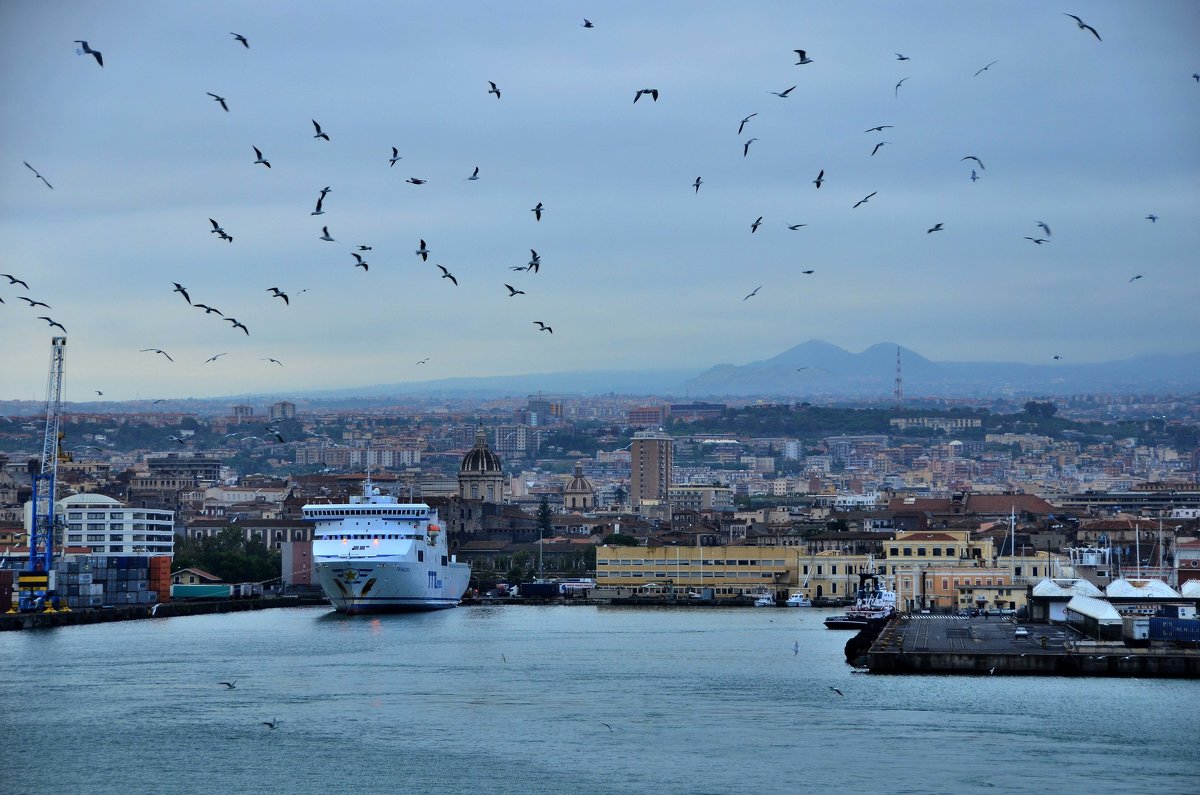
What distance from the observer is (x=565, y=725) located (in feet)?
117

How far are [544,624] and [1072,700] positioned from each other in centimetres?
3350

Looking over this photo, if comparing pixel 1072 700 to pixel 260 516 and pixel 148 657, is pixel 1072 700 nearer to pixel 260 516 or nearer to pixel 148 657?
pixel 148 657

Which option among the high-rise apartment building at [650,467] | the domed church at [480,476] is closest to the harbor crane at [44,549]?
the domed church at [480,476]

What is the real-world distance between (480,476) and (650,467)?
4590 cm

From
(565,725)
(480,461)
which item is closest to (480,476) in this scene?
(480,461)

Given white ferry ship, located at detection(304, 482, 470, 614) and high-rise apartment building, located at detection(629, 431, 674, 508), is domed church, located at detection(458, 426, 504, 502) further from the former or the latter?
white ferry ship, located at detection(304, 482, 470, 614)

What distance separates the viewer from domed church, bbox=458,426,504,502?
148000 mm

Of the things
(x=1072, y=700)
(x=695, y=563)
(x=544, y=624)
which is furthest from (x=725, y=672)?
(x=695, y=563)

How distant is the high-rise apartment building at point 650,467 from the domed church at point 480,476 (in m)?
37.7

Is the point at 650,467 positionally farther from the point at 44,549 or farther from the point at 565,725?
the point at 565,725

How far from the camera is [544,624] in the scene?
69938 millimetres

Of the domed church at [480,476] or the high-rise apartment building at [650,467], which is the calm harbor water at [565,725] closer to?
Answer: the domed church at [480,476]

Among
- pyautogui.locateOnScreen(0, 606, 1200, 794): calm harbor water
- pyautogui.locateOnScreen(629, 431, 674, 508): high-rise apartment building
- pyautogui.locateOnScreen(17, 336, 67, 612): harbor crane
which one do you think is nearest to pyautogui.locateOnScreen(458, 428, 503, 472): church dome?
pyautogui.locateOnScreen(629, 431, 674, 508): high-rise apartment building

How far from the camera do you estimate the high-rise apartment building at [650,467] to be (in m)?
191
